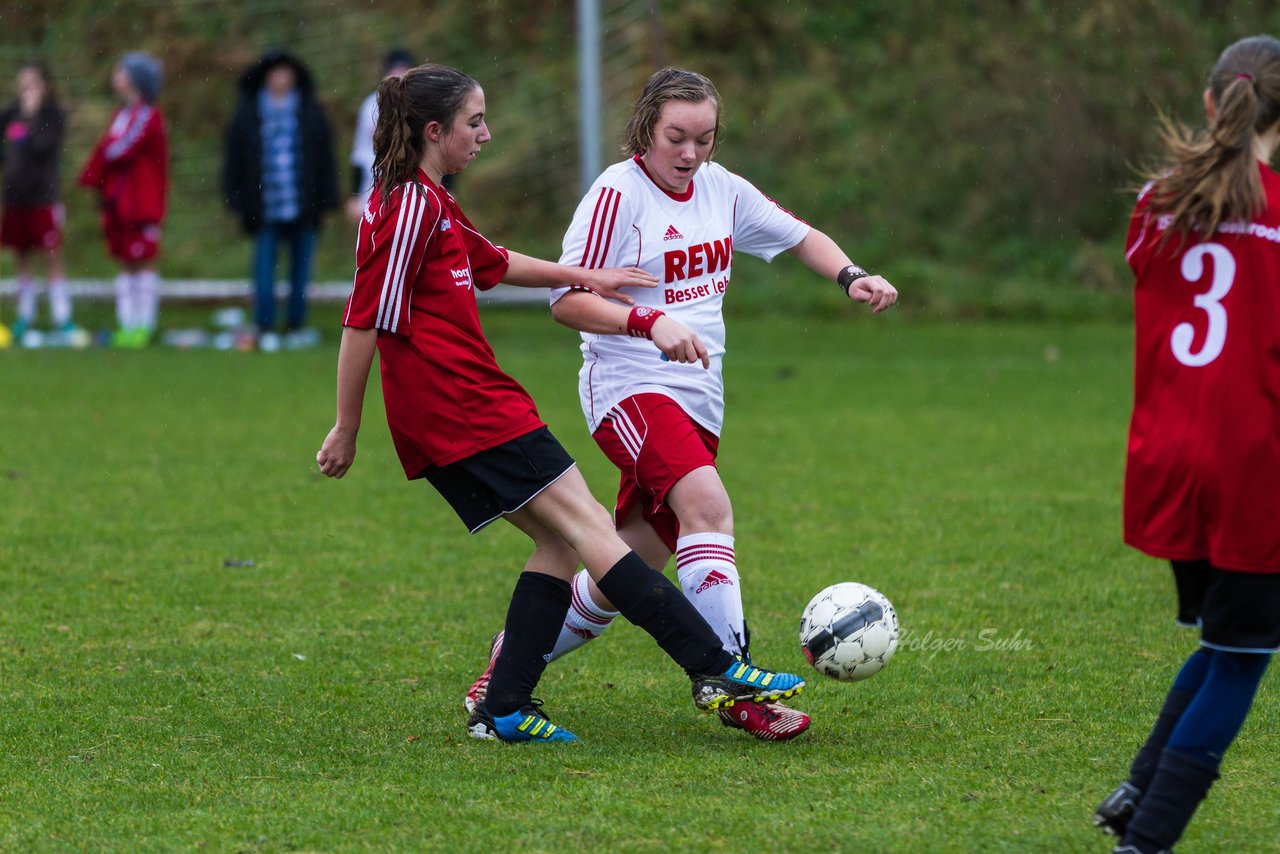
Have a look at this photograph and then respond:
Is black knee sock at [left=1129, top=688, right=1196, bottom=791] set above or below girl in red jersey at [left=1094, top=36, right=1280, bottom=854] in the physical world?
below

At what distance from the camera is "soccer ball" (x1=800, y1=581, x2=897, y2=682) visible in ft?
14.2

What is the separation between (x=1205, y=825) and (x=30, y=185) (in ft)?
41.1

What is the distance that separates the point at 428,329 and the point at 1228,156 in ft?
6.11

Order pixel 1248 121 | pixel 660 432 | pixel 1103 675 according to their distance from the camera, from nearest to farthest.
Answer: pixel 1248 121 < pixel 660 432 < pixel 1103 675

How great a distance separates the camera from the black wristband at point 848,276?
179 inches

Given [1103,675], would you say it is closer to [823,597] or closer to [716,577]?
[823,597]

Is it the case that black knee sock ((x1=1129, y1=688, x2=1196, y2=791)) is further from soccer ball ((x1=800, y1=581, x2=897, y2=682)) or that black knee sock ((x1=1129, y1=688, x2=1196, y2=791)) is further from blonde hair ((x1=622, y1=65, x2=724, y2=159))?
blonde hair ((x1=622, y1=65, x2=724, y2=159))

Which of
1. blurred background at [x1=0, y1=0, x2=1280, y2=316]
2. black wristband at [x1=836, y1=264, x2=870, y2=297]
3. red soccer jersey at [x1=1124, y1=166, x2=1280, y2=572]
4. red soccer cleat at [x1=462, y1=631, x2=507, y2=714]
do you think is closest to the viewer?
red soccer jersey at [x1=1124, y1=166, x2=1280, y2=572]

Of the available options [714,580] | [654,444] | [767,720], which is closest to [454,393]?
[654,444]

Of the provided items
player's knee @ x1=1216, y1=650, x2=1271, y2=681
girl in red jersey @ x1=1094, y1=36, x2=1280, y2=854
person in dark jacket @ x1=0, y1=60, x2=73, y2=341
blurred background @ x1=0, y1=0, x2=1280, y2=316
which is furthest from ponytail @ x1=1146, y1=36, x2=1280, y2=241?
blurred background @ x1=0, y1=0, x2=1280, y2=316

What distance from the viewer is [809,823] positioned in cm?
349

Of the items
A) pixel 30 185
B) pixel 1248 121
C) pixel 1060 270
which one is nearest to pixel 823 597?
pixel 1248 121

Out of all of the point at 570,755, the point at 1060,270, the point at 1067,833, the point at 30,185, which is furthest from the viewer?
the point at 1060,270

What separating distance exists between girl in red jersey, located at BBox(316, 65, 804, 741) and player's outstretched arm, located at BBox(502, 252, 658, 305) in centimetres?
12
